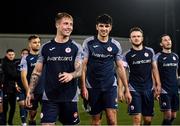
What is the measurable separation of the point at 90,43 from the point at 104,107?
1.14 meters

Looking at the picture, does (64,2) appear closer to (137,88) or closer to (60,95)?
(137,88)

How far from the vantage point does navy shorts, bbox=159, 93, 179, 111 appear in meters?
9.19

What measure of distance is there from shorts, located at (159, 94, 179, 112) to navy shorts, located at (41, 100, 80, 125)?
344 cm

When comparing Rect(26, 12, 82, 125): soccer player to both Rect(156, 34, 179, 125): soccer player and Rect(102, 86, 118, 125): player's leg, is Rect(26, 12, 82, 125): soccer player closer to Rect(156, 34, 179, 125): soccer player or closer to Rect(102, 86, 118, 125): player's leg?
Rect(102, 86, 118, 125): player's leg

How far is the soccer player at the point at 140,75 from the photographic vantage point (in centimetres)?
820

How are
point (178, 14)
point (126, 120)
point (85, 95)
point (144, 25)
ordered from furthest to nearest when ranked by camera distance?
point (144, 25), point (178, 14), point (126, 120), point (85, 95)

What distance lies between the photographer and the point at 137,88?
27.1 ft

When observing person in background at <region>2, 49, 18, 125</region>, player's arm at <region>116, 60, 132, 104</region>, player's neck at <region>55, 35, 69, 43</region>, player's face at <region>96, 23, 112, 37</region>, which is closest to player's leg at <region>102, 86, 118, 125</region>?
player's arm at <region>116, 60, 132, 104</region>

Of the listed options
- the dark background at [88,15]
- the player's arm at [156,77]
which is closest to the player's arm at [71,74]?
the player's arm at [156,77]

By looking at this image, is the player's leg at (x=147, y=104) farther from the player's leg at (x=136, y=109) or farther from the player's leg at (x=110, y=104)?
the player's leg at (x=110, y=104)

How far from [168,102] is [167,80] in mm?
475

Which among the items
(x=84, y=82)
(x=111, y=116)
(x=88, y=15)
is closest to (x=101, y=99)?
(x=111, y=116)

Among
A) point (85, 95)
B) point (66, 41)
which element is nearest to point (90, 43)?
point (85, 95)

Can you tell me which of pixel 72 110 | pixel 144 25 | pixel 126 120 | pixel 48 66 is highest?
pixel 144 25
